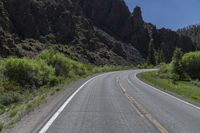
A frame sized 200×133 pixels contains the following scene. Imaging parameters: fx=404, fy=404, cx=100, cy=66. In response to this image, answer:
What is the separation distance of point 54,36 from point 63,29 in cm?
564

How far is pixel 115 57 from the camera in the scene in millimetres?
137625

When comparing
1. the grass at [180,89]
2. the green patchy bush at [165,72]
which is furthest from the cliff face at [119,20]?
the grass at [180,89]

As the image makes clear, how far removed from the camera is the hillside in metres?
107

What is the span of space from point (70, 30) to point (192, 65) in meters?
50.5

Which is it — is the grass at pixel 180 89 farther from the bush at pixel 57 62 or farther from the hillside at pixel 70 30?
the hillside at pixel 70 30

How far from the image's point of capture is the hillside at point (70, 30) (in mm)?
106538

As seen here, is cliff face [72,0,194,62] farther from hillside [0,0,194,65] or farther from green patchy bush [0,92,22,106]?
green patchy bush [0,92,22,106]

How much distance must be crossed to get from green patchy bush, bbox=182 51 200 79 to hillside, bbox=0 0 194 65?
36.4 m

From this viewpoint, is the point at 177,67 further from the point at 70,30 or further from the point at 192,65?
the point at 70,30

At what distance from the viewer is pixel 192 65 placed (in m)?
87.6

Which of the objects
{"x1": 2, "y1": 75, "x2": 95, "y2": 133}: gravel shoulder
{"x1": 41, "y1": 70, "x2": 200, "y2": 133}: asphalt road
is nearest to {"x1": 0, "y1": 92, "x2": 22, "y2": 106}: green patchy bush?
{"x1": 2, "y1": 75, "x2": 95, "y2": 133}: gravel shoulder

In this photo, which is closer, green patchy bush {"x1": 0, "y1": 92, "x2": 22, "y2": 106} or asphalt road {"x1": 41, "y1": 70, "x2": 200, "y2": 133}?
asphalt road {"x1": 41, "y1": 70, "x2": 200, "y2": 133}

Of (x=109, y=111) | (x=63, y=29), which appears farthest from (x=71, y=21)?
(x=109, y=111)

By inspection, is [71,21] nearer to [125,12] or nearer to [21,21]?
[21,21]
